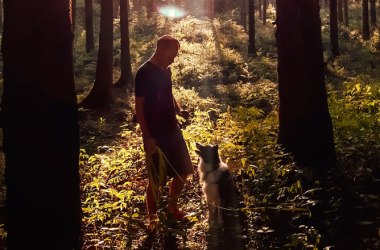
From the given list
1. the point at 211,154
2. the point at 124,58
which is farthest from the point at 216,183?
the point at 124,58

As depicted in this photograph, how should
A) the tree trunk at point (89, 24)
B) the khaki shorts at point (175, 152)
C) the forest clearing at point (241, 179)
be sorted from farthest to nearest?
the tree trunk at point (89, 24), the khaki shorts at point (175, 152), the forest clearing at point (241, 179)

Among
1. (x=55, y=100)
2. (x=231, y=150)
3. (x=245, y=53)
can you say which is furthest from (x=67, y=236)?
(x=245, y=53)

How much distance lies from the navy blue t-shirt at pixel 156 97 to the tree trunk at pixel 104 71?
1050 cm

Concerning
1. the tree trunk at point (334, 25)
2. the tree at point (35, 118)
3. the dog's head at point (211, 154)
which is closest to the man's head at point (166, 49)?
the dog's head at point (211, 154)

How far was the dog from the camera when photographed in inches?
223

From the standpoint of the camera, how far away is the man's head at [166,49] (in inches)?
209

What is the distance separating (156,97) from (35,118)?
5.72ft

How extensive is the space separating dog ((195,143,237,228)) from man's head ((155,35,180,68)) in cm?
128

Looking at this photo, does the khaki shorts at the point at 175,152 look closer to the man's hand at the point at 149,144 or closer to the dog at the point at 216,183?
the man's hand at the point at 149,144

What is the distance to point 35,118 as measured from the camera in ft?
13.1

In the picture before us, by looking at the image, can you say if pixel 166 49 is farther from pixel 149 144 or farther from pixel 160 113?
pixel 149 144

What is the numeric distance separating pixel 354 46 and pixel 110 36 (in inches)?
772

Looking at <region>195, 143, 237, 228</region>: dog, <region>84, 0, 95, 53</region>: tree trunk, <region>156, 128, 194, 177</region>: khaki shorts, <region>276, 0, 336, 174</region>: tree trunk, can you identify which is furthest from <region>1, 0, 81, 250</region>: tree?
<region>84, 0, 95, 53</region>: tree trunk

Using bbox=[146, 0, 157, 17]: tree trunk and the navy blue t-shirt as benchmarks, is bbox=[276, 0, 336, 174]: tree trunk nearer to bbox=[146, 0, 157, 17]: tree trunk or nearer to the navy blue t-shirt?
the navy blue t-shirt
